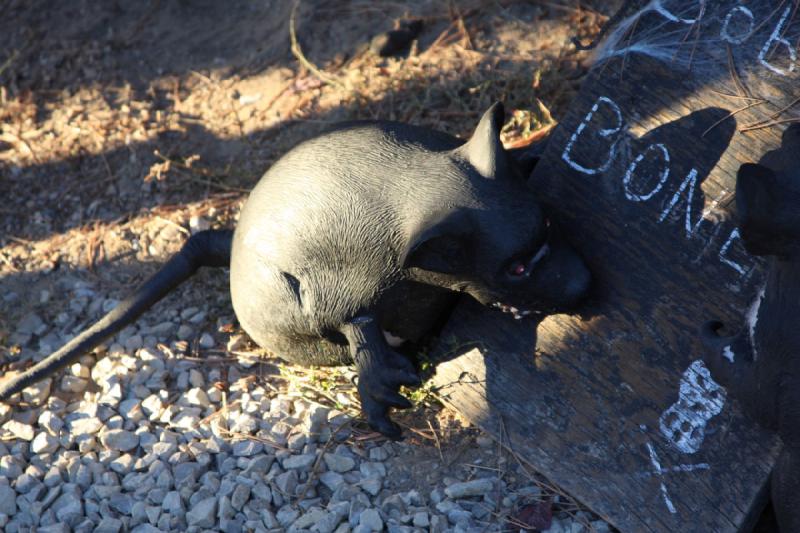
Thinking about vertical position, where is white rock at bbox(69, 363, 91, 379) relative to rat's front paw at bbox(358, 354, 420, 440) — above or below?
below

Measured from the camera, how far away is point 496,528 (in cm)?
339

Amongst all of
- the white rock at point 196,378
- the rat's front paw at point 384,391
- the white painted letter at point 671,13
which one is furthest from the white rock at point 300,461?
the white painted letter at point 671,13

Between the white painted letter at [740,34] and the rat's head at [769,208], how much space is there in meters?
0.80

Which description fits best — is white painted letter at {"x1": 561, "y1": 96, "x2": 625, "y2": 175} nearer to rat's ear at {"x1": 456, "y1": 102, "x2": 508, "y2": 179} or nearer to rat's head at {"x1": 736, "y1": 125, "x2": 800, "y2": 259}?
rat's ear at {"x1": 456, "y1": 102, "x2": 508, "y2": 179}

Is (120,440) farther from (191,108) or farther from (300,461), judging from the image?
(191,108)

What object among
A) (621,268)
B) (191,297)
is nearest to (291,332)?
(191,297)

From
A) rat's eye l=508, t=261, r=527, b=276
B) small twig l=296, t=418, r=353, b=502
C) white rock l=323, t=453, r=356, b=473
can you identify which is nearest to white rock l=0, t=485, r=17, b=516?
small twig l=296, t=418, r=353, b=502

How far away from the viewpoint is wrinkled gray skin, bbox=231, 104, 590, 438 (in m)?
3.40

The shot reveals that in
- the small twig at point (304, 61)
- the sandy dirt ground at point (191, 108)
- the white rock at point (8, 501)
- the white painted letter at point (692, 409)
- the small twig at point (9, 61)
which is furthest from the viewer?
the small twig at point (9, 61)

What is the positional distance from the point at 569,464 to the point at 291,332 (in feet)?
4.43

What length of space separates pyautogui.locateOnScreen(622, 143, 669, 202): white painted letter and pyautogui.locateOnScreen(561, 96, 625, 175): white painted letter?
0.33 ft

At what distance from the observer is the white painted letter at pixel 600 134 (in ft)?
11.8

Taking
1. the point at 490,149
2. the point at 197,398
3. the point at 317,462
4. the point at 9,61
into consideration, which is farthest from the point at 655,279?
the point at 9,61

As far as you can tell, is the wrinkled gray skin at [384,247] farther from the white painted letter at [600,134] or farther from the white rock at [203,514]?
the white rock at [203,514]
